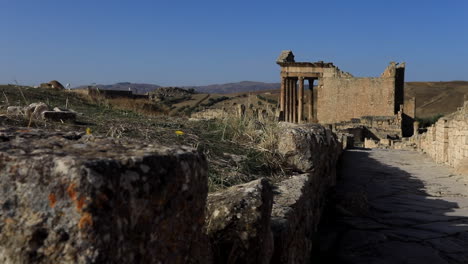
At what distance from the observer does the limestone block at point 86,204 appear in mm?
1164

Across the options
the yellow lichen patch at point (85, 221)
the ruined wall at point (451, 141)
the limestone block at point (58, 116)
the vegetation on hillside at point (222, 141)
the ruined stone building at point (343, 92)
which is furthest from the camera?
the ruined stone building at point (343, 92)

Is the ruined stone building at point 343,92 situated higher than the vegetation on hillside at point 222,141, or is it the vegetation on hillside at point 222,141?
the ruined stone building at point 343,92

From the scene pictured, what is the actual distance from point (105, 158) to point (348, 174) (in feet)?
26.7

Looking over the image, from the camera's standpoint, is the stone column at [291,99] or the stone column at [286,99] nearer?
the stone column at [286,99]

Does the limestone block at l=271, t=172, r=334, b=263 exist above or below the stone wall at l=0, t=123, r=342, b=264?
below

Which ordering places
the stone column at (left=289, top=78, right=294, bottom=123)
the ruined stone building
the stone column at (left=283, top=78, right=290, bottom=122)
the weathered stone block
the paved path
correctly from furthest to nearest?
the stone column at (left=289, top=78, right=294, bottom=123), the stone column at (left=283, top=78, right=290, bottom=122), the ruined stone building, the paved path, the weathered stone block

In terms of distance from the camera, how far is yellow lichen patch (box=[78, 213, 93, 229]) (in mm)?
1155

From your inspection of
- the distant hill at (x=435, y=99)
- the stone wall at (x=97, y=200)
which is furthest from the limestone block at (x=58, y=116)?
the distant hill at (x=435, y=99)

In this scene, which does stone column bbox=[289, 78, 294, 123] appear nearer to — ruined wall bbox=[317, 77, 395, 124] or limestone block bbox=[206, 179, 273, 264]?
ruined wall bbox=[317, 77, 395, 124]

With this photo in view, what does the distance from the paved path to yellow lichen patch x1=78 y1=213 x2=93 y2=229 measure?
322 centimetres

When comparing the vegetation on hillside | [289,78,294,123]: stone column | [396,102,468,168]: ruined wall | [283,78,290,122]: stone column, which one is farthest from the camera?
[289,78,294,123]: stone column

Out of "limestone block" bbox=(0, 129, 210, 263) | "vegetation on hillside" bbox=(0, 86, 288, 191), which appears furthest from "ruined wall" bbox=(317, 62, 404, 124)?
"limestone block" bbox=(0, 129, 210, 263)

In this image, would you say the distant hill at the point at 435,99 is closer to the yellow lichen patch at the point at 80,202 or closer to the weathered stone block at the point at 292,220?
the weathered stone block at the point at 292,220

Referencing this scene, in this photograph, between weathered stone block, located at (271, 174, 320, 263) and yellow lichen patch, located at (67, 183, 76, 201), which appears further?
weathered stone block, located at (271, 174, 320, 263)
